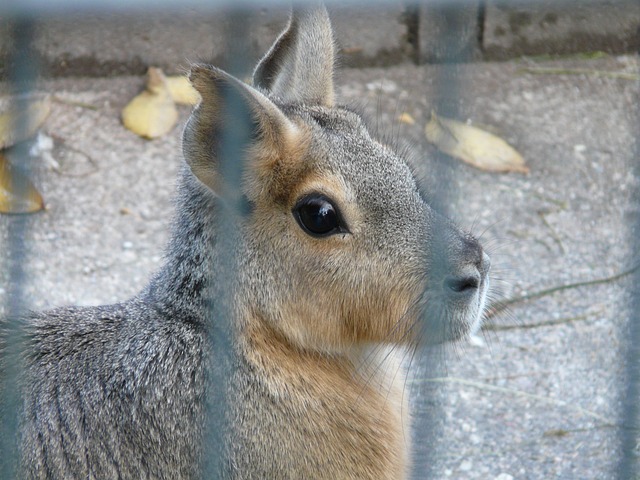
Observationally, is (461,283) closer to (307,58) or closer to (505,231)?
(307,58)

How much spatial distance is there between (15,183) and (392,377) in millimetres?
1808

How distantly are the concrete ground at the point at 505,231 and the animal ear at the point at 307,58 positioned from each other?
0.24 m

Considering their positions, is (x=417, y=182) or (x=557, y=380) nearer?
(x=417, y=182)

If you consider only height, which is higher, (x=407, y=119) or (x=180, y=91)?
(x=180, y=91)

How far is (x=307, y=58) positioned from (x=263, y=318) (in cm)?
91

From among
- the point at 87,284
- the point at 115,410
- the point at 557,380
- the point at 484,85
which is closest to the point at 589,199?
the point at 484,85

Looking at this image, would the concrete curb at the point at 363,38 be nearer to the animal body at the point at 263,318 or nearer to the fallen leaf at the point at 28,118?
the fallen leaf at the point at 28,118

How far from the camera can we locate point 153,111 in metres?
5.81

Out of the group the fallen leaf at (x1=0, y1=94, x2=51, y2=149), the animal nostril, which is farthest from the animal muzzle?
the fallen leaf at (x1=0, y1=94, x2=51, y2=149)

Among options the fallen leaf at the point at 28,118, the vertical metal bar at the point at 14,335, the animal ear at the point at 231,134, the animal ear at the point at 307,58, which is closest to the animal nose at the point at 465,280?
the animal ear at the point at 231,134

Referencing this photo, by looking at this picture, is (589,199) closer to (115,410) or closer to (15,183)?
(15,183)

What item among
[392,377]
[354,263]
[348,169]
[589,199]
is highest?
[348,169]

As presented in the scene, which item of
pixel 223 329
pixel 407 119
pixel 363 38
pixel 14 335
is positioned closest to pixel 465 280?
pixel 223 329

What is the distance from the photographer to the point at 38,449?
296 cm
